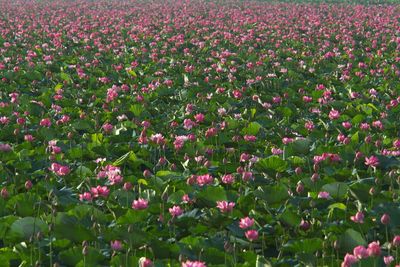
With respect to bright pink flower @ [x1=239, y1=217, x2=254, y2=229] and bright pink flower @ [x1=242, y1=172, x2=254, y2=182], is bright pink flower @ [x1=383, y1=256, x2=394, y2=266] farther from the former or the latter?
bright pink flower @ [x1=242, y1=172, x2=254, y2=182]

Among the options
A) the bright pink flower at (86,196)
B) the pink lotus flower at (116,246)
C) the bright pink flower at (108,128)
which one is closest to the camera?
the pink lotus flower at (116,246)

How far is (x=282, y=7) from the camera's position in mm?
24109

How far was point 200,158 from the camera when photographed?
5.12 metres

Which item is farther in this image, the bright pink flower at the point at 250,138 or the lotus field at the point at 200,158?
the bright pink flower at the point at 250,138

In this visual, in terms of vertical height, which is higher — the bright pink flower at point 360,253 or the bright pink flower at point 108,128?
the bright pink flower at point 360,253

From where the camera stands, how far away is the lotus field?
3623mm

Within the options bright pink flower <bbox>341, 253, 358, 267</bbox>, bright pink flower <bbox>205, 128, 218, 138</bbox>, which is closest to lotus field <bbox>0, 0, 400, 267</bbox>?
bright pink flower <bbox>341, 253, 358, 267</bbox>

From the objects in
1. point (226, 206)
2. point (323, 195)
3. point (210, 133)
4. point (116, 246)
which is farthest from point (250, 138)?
point (116, 246)

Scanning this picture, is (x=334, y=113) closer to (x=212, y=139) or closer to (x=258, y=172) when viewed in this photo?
(x=212, y=139)

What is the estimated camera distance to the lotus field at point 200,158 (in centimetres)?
362

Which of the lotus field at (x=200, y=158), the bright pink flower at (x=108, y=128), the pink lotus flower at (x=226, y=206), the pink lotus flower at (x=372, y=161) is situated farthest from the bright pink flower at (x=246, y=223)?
the bright pink flower at (x=108, y=128)

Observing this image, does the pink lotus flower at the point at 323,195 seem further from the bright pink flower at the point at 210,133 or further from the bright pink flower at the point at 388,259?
the bright pink flower at the point at 210,133

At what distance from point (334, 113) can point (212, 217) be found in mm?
3118

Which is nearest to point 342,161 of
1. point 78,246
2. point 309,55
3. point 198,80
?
point 78,246
